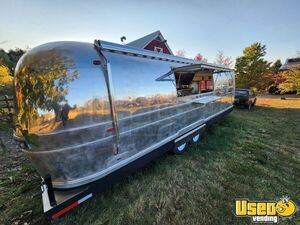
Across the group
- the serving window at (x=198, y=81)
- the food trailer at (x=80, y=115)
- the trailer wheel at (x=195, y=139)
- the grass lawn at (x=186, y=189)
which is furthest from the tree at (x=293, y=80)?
the food trailer at (x=80, y=115)

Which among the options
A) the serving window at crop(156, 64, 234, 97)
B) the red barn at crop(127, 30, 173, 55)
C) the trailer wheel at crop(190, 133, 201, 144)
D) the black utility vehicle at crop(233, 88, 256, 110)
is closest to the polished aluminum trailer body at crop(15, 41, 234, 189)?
the trailer wheel at crop(190, 133, 201, 144)

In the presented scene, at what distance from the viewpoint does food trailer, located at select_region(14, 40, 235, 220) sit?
1.96 m

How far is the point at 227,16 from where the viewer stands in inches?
355

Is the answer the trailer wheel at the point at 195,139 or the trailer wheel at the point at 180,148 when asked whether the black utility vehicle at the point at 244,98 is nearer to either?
the trailer wheel at the point at 195,139

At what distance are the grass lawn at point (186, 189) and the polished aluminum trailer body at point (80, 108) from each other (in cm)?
72

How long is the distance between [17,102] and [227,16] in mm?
11080

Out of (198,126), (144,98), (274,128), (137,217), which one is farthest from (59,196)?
(274,128)

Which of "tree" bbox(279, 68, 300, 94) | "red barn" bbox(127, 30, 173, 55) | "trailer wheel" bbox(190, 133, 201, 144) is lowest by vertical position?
"trailer wheel" bbox(190, 133, 201, 144)

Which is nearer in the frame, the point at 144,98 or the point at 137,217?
the point at 137,217

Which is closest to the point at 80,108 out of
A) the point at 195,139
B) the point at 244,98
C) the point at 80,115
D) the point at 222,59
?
the point at 80,115

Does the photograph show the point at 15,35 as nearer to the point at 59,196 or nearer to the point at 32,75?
the point at 32,75

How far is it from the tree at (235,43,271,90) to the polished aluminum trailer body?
80.7 feet

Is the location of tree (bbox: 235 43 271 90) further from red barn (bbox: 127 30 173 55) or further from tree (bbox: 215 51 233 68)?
red barn (bbox: 127 30 173 55)

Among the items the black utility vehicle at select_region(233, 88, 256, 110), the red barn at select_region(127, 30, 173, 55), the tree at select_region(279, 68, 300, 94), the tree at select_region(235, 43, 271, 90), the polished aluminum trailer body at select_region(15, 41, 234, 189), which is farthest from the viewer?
the tree at select_region(235, 43, 271, 90)
